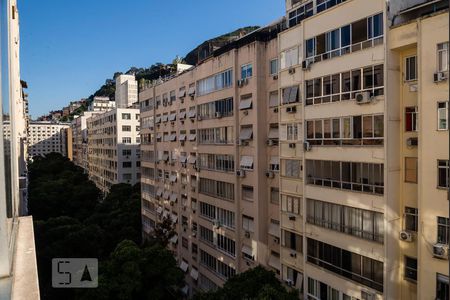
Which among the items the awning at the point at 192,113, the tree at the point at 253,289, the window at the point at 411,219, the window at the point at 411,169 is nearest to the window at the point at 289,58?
the window at the point at 411,169

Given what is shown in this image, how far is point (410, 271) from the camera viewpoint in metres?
13.5

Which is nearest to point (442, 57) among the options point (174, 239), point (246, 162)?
point (246, 162)

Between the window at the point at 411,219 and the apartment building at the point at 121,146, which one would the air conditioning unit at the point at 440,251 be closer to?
the window at the point at 411,219

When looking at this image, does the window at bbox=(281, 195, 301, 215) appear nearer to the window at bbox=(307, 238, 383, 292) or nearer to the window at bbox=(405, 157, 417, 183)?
the window at bbox=(307, 238, 383, 292)

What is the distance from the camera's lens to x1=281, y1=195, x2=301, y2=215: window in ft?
60.3

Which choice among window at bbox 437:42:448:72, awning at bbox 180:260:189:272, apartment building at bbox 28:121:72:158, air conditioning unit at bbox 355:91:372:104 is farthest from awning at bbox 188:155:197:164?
apartment building at bbox 28:121:72:158

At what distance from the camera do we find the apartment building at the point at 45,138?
146m

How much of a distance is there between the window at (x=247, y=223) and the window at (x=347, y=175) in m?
6.94

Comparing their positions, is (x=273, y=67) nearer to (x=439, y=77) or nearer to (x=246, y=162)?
(x=246, y=162)

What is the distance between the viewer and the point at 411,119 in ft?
44.1

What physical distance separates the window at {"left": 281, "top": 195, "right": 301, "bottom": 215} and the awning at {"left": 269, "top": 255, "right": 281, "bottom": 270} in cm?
385

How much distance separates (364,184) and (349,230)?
81.8 inches

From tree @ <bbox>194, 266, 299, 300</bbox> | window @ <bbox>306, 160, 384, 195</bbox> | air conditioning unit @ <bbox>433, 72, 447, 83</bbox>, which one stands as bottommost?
tree @ <bbox>194, 266, 299, 300</bbox>

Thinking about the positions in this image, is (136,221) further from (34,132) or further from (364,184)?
(34,132)
